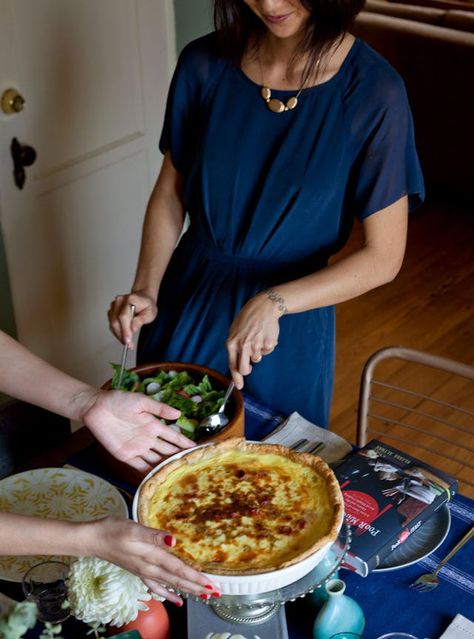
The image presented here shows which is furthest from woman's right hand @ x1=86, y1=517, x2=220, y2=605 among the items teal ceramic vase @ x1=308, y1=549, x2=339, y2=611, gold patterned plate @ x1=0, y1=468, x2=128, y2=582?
gold patterned plate @ x1=0, y1=468, x2=128, y2=582

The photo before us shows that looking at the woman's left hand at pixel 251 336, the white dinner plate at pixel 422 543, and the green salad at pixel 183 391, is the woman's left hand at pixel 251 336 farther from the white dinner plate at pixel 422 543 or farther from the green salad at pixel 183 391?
the white dinner plate at pixel 422 543

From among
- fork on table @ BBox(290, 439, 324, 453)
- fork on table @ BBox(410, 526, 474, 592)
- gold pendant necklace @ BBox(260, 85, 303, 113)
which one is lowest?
fork on table @ BBox(410, 526, 474, 592)

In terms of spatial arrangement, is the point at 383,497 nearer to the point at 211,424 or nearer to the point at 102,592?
the point at 211,424

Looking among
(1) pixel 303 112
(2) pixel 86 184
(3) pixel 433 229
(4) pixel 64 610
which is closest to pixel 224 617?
(4) pixel 64 610

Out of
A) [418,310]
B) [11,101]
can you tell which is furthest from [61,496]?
[418,310]

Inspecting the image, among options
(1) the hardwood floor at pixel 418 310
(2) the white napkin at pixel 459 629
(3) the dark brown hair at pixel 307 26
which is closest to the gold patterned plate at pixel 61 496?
(2) the white napkin at pixel 459 629

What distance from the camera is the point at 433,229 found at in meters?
4.54

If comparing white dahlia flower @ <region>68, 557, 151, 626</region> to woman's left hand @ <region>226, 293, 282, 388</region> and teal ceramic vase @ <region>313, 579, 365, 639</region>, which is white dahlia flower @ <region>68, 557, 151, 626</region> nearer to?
teal ceramic vase @ <region>313, 579, 365, 639</region>

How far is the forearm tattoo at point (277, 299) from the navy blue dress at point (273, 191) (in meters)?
0.05

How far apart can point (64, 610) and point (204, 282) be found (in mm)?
842

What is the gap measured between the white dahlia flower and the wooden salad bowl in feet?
1.19

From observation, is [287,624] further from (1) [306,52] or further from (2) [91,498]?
(1) [306,52]

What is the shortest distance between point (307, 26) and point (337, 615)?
1133 millimetres

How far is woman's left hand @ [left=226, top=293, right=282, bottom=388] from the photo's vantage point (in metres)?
1.67
